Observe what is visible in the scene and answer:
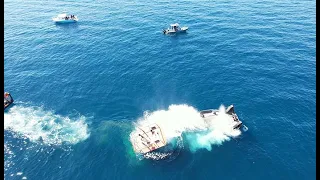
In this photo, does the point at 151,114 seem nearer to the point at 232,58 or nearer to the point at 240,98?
the point at 240,98

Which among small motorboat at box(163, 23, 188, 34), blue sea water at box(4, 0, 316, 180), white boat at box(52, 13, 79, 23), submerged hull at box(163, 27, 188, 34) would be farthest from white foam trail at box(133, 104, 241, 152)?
white boat at box(52, 13, 79, 23)

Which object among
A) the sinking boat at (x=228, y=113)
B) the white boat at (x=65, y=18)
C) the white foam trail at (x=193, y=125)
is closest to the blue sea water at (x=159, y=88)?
the white foam trail at (x=193, y=125)

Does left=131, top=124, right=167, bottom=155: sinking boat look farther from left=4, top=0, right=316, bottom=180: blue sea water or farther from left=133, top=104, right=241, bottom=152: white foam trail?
left=133, top=104, right=241, bottom=152: white foam trail

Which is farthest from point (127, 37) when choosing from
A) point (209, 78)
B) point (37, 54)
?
point (209, 78)

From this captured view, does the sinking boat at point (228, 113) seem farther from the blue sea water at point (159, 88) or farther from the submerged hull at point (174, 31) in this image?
the submerged hull at point (174, 31)

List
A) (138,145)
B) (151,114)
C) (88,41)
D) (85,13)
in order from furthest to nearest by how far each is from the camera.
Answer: (85,13) → (88,41) → (151,114) → (138,145)

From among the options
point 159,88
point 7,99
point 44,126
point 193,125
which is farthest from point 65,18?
point 193,125
